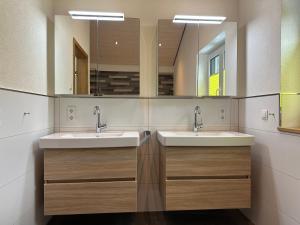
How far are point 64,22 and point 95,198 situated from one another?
1.49 metres

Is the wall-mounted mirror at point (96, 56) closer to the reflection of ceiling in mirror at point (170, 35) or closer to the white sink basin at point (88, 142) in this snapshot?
the reflection of ceiling in mirror at point (170, 35)

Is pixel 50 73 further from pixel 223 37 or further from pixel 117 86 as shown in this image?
pixel 223 37

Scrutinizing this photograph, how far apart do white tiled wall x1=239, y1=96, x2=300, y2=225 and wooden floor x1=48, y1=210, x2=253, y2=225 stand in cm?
18

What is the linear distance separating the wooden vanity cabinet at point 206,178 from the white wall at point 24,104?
3.10ft

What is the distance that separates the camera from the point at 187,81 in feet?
6.68

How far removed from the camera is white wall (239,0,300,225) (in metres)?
1.43

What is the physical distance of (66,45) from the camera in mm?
1979

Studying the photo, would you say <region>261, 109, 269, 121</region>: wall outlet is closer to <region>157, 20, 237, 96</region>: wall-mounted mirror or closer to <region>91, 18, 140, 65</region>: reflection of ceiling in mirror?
<region>157, 20, 237, 96</region>: wall-mounted mirror

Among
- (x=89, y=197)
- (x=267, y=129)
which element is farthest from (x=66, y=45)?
(x=267, y=129)

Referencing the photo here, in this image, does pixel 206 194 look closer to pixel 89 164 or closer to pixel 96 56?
pixel 89 164

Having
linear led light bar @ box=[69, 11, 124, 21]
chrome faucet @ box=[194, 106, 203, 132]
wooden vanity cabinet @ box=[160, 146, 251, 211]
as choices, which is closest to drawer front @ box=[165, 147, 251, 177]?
wooden vanity cabinet @ box=[160, 146, 251, 211]

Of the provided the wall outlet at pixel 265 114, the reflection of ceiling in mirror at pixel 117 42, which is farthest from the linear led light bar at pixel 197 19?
the wall outlet at pixel 265 114

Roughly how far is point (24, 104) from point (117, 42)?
3.07 ft

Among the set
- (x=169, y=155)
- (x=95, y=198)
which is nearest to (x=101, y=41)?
(x=169, y=155)
